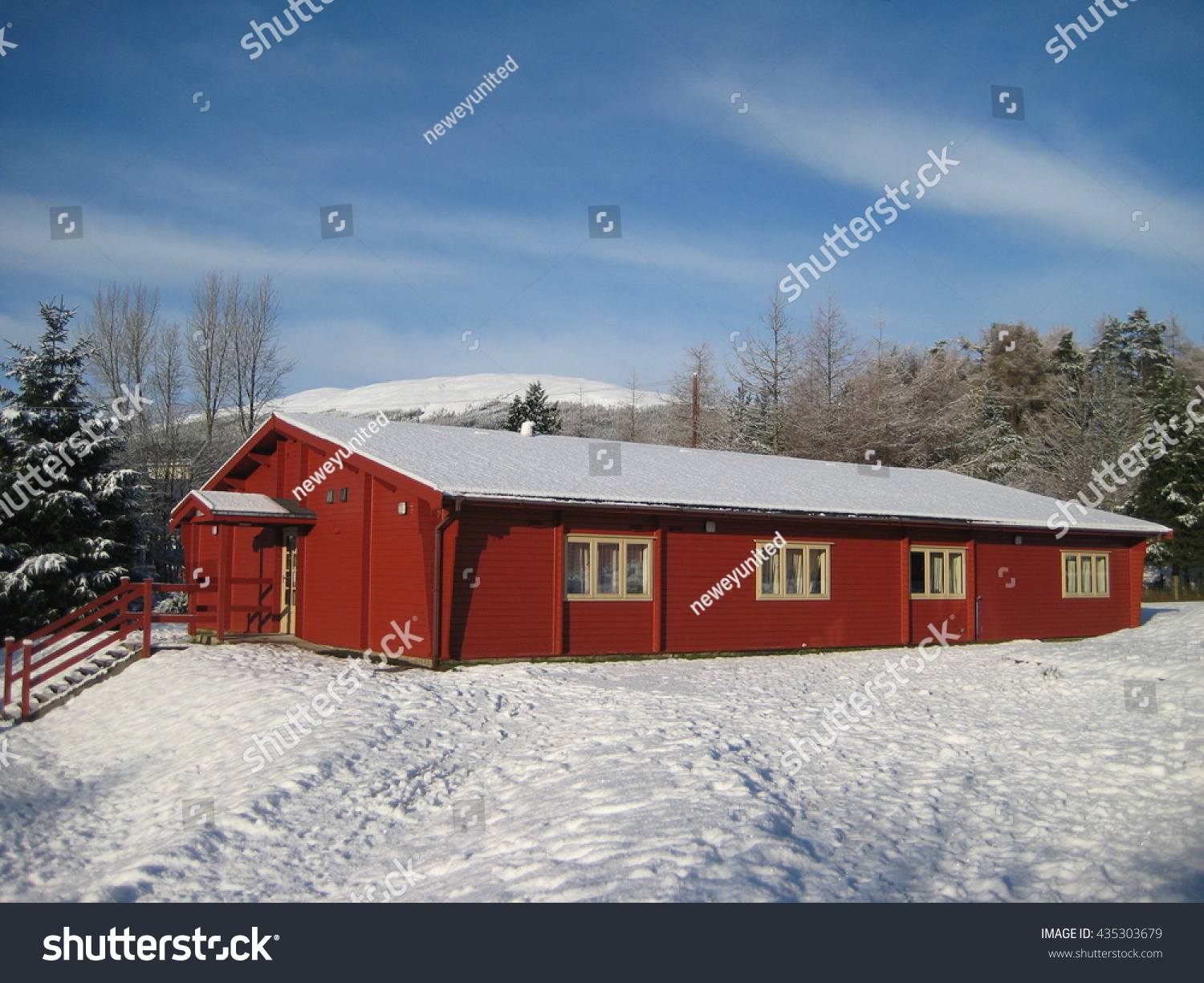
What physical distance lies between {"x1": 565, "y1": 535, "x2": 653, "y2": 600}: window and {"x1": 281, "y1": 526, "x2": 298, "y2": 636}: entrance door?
585cm

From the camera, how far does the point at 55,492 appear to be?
22.6m

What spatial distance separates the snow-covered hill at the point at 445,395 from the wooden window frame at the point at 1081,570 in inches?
2818

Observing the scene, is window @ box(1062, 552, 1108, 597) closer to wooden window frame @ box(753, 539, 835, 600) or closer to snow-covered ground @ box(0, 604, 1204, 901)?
wooden window frame @ box(753, 539, 835, 600)

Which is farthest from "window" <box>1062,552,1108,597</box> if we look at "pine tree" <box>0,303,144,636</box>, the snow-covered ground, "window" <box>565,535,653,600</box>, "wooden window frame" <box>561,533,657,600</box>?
"pine tree" <box>0,303,144,636</box>

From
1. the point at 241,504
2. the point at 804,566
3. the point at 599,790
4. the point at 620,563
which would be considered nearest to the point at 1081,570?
the point at 804,566

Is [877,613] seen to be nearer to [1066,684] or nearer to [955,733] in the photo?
[1066,684]

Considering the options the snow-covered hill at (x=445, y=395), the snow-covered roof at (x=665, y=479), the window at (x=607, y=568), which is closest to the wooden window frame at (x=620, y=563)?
the window at (x=607, y=568)

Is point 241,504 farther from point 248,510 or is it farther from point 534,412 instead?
point 534,412

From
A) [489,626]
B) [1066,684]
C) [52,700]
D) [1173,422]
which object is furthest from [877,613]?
[1173,422]

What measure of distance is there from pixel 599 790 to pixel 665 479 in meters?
9.72

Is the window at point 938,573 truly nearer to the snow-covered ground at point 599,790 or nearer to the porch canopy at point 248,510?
the snow-covered ground at point 599,790

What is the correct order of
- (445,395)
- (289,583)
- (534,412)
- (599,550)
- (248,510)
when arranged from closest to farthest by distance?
1. (599,550)
2. (248,510)
3. (289,583)
4. (534,412)
5. (445,395)

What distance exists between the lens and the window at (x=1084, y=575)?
21.0m

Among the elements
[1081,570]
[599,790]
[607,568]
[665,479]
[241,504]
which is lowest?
[599,790]
